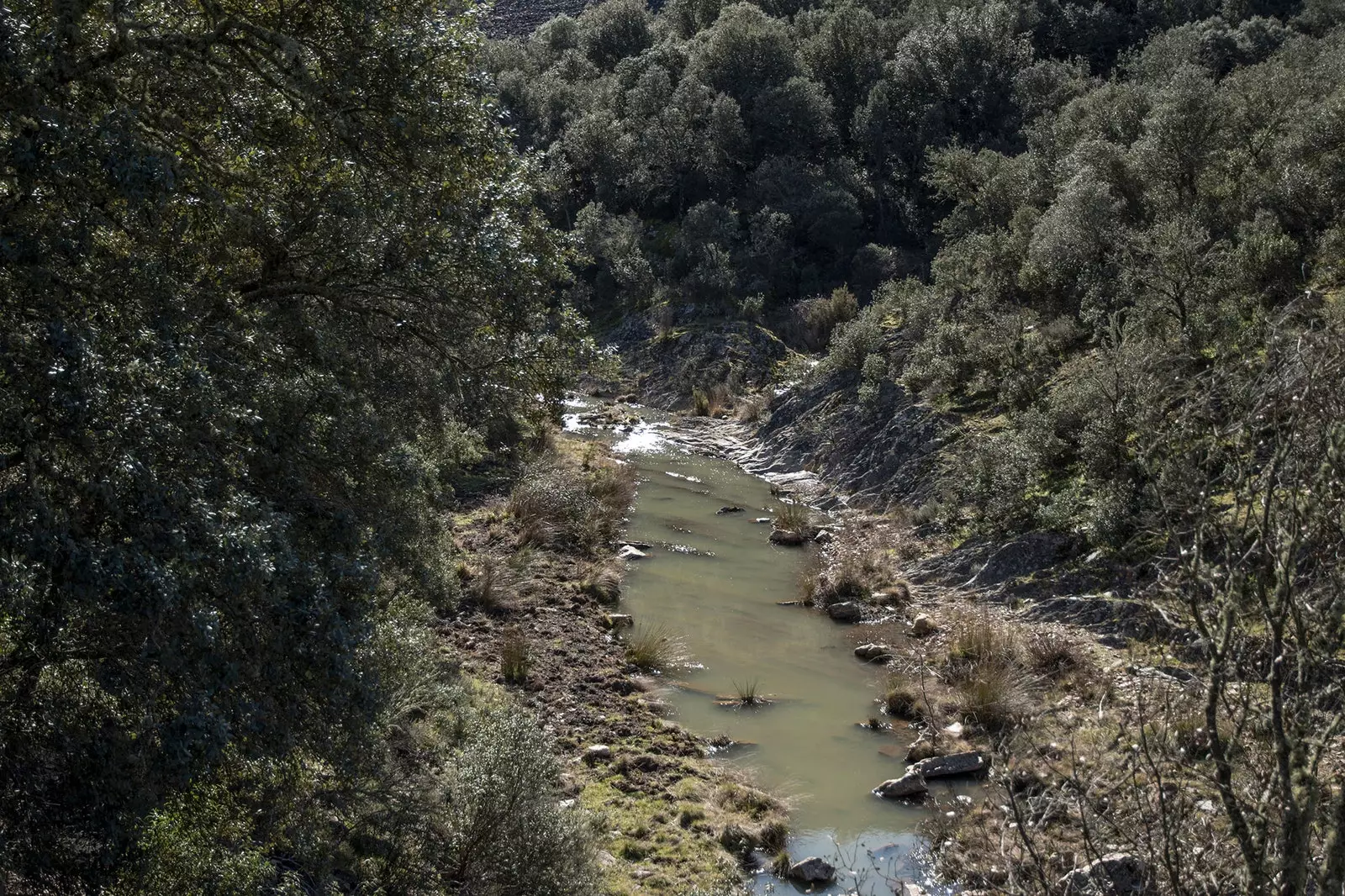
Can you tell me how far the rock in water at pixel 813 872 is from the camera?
987 centimetres

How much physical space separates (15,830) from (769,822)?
7.28m

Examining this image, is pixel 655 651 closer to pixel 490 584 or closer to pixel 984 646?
pixel 490 584

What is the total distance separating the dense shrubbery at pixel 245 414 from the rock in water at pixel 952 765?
185 inches

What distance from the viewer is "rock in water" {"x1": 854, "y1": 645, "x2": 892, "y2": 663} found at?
15.2m

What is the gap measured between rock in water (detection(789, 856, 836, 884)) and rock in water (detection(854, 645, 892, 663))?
552cm

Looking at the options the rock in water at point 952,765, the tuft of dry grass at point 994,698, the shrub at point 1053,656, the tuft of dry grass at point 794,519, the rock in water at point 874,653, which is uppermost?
the shrub at point 1053,656

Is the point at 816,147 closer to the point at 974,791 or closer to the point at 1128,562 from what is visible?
the point at 1128,562

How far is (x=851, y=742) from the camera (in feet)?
41.9

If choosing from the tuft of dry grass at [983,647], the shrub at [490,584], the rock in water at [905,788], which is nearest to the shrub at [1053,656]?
the tuft of dry grass at [983,647]

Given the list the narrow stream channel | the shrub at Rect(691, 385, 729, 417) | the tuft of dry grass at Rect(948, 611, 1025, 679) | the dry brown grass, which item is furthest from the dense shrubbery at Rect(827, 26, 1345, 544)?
the dry brown grass

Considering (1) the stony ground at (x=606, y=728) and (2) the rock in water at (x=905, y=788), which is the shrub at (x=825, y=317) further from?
(2) the rock in water at (x=905, y=788)

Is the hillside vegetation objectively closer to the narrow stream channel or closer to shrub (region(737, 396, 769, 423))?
shrub (region(737, 396, 769, 423))

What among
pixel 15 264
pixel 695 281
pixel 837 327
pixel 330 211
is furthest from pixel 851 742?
pixel 695 281

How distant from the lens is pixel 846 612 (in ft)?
55.2
